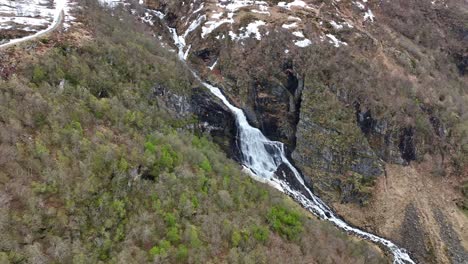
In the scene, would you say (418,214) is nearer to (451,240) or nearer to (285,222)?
(451,240)

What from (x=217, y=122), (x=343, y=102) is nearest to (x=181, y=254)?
(x=217, y=122)

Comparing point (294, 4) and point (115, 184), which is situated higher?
point (294, 4)

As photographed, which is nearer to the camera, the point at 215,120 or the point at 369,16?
the point at 215,120

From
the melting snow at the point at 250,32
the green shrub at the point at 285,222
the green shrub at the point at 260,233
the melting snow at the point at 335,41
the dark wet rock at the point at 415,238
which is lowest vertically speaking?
the dark wet rock at the point at 415,238

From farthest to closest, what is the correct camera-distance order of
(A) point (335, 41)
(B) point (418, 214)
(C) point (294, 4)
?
(C) point (294, 4) → (A) point (335, 41) → (B) point (418, 214)

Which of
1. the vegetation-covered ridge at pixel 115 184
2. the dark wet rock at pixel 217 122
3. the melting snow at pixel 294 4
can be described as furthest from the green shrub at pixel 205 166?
the melting snow at pixel 294 4

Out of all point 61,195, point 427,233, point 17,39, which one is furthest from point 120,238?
point 427,233

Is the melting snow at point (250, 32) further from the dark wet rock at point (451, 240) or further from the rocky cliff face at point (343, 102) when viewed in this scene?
the dark wet rock at point (451, 240)
